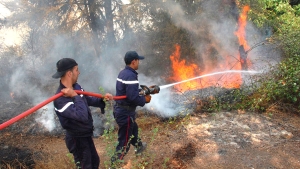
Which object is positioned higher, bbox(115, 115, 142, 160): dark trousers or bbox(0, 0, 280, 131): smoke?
bbox(0, 0, 280, 131): smoke

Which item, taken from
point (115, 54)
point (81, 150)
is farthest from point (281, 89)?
point (115, 54)

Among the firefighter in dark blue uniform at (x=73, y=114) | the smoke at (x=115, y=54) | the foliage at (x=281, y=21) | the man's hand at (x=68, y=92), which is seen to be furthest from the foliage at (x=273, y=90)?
the man's hand at (x=68, y=92)

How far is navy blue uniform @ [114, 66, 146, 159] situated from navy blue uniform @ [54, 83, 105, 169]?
513mm

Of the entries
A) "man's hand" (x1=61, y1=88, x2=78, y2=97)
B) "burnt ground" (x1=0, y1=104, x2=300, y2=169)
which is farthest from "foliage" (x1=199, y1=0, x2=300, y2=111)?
"man's hand" (x1=61, y1=88, x2=78, y2=97)

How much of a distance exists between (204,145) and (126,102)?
79.0 inches

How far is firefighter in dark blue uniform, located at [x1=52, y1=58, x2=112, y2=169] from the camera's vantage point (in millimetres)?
2950

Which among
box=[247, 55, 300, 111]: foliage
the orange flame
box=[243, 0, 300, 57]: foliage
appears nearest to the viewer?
box=[247, 55, 300, 111]: foliage

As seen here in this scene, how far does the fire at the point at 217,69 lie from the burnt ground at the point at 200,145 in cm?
218

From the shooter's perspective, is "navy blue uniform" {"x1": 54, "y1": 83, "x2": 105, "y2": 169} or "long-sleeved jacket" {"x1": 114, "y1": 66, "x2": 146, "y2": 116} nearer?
"navy blue uniform" {"x1": 54, "y1": 83, "x2": 105, "y2": 169}

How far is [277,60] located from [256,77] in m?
2.15

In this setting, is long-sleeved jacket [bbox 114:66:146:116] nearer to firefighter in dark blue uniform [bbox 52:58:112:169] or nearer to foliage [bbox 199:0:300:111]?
firefighter in dark blue uniform [bbox 52:58:112:169]

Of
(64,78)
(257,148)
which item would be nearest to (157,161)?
(257,148)

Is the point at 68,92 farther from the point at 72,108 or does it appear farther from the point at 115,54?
the point at 115,54

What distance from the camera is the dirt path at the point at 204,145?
4250mm
